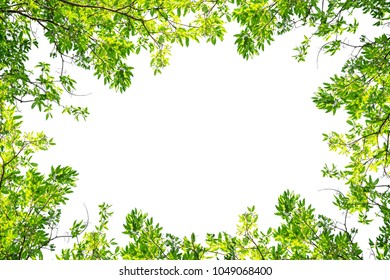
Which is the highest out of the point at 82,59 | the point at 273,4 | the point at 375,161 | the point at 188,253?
the point at 273,4

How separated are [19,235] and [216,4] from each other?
4095mm

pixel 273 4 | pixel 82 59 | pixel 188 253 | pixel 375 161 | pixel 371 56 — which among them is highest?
pixel 273 4

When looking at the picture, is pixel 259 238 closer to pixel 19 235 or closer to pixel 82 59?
pixel 19 235

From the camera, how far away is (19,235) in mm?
3158

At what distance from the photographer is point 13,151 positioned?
3549mm

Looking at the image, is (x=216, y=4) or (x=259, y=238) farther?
(x=216, y=4)

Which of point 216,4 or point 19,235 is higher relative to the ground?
point 216,4
